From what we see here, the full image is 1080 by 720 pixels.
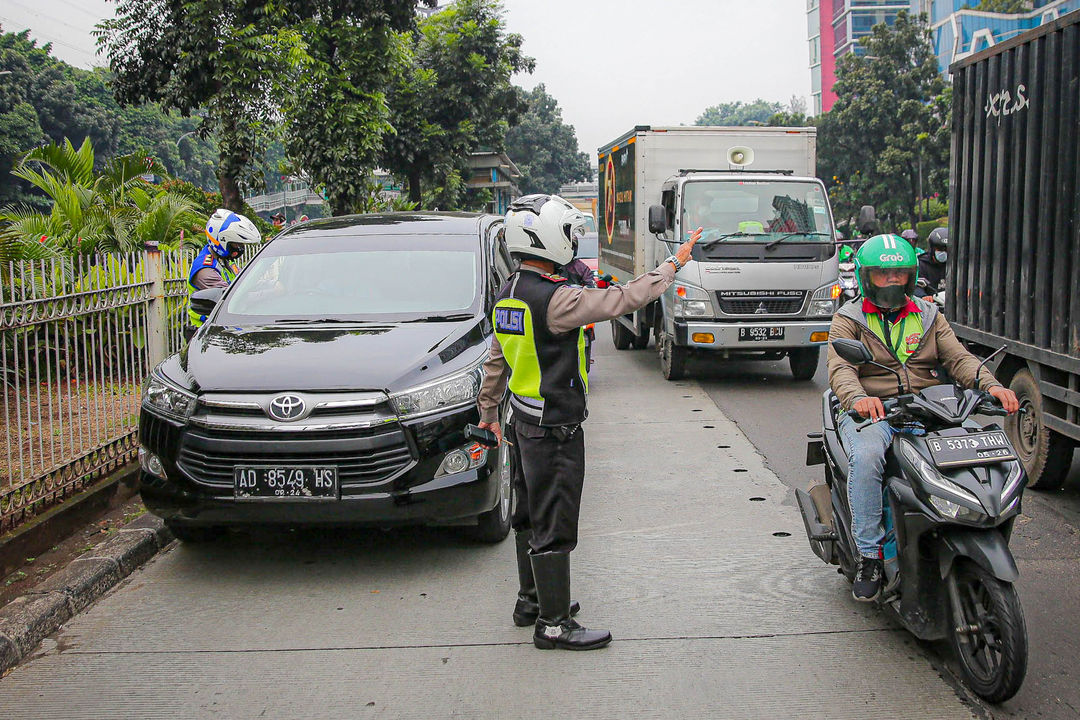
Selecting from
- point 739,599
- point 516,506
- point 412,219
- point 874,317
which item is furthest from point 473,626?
point 412,219

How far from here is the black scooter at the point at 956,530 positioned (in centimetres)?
345

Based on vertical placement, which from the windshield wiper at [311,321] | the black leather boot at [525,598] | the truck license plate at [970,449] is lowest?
the black leather boot at [525,598]

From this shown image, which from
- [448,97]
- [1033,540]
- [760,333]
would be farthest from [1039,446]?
[448,97]

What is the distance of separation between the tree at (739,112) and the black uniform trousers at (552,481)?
15413 cm

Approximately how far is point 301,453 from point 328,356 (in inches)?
25.3

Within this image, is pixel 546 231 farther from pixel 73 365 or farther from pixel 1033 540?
pixel 73 365

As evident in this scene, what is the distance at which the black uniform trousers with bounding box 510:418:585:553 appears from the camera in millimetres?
4043

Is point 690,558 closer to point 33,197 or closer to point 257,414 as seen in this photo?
point 257,414

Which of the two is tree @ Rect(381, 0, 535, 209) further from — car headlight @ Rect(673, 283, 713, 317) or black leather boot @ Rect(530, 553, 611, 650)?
black leather boot @ Rect(530, 553, 611, 650)

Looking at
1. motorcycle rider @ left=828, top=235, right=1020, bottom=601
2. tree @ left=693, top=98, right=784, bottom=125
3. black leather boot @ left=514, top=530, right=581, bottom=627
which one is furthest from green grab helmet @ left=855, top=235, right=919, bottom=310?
tree @ left=693, top=98, right=784, bottom=125

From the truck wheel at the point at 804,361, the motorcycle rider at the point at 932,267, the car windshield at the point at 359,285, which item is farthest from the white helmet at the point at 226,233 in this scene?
the truck wheel at the point at 804,361

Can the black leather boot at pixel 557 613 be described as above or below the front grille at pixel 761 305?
below

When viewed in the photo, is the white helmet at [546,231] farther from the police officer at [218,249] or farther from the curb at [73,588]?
the police officer at [218,249]

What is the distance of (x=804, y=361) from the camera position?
37.2 feet
